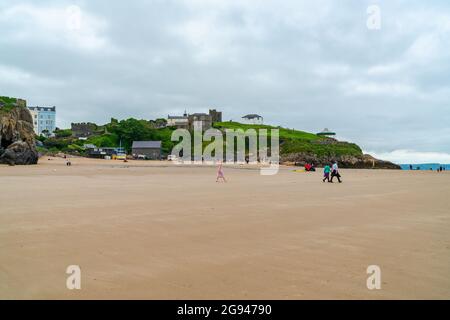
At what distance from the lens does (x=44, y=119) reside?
129 metres

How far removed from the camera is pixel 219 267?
5289 millimetres

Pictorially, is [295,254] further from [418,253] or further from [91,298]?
[91,298]

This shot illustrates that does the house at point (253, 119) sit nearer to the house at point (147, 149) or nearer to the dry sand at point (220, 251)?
the house at point (147, 149)

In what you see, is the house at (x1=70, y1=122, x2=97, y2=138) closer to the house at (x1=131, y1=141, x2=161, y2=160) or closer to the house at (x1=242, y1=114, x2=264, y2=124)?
the house at (x1=131, y1=141, x2=161, y2=160)

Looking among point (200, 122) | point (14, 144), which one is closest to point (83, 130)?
point (200, 122)

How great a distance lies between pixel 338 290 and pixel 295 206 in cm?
734

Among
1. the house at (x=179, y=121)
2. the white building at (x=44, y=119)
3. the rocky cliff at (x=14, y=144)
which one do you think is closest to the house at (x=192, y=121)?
the house at (x=179, y=121)

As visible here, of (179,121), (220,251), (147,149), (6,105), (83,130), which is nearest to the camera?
(220,251)

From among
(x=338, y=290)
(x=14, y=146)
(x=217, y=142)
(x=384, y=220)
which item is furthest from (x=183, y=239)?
(x=217, y=142)

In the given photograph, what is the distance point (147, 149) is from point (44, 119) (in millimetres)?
56286

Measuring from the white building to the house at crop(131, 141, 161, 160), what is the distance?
46.3 metres

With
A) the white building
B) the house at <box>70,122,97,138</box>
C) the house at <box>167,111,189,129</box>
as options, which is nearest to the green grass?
the house at <box>70,122,97,138</box>

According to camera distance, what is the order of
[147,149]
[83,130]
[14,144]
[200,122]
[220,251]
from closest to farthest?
[220,251] → [14,144] → [147,149] → [83,130] → [200,122]

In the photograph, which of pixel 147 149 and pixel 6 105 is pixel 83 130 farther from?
pixel 6 105
